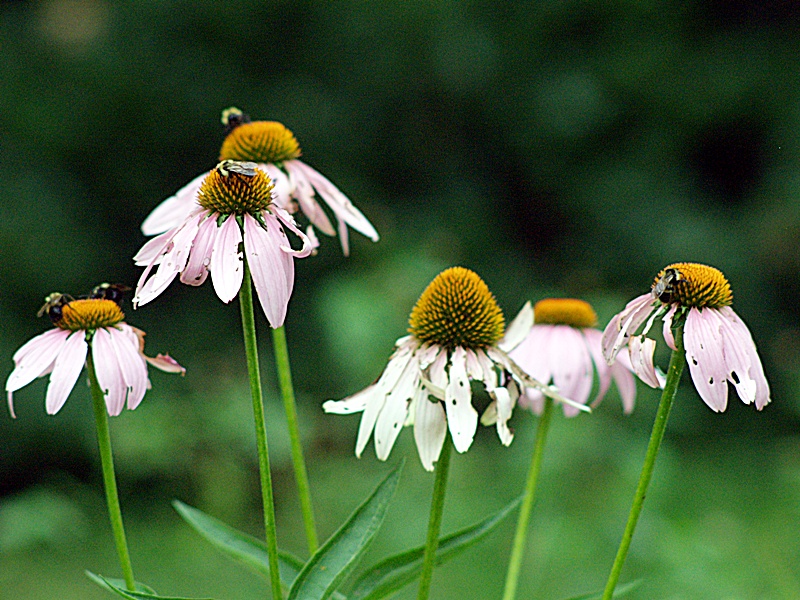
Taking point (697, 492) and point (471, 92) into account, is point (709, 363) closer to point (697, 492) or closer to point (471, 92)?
point (697, 492)

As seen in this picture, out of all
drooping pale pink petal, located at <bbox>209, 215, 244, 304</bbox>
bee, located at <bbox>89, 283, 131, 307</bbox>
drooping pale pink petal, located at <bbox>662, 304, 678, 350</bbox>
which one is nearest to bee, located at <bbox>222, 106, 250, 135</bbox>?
bee, located at <bbox>89, 283, 131, 307</bbox>

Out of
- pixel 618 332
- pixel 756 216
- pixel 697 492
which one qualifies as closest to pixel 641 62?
pixel 756 216

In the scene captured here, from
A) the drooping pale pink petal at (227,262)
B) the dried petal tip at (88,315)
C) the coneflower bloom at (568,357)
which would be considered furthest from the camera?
the coneflower bloom at (568,357)

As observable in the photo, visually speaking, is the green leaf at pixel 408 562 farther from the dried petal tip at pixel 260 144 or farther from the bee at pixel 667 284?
the dried petal tip at pixel 260 144

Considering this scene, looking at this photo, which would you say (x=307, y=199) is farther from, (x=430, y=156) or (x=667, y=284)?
(x=430, y=156)

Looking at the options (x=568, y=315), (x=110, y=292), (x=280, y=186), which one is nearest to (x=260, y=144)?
(x=280, y=186)

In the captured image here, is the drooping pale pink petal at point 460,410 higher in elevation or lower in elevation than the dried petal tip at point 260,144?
lower

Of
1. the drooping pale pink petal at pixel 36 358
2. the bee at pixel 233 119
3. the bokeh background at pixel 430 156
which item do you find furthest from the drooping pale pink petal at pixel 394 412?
the bokeh background at pixel 430 156
